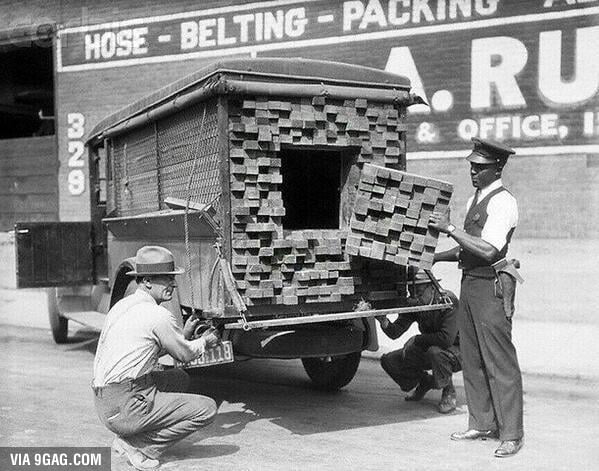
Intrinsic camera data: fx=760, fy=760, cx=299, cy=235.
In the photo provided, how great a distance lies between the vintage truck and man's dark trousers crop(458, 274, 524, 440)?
457 millimetres

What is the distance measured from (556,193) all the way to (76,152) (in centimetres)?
836

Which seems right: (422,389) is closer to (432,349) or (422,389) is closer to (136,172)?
(432,349)

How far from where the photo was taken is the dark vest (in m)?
5.26

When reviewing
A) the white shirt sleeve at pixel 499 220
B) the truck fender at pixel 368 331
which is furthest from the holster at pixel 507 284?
the truck fender at pixel 368 331

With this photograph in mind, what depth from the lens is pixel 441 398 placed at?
640 centimetres

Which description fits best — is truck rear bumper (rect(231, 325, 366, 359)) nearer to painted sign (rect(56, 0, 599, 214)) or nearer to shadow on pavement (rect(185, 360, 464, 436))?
shadow on pavement (rect(185, 360, 464, 436))

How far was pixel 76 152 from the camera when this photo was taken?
13.8 m

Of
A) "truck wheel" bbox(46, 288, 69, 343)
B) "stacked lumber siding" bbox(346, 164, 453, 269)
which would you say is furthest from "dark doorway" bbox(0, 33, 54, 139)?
"stacked lumber siding" bbox(346, 164, 453, 269)

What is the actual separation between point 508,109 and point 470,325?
585 centimetres

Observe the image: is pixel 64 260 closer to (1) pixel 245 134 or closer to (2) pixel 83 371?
(2) pixel 83 371

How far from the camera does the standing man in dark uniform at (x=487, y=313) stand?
5.17 meters

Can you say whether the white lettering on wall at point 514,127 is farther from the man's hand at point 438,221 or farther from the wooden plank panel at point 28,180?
the wooden plank panel at point 28,180

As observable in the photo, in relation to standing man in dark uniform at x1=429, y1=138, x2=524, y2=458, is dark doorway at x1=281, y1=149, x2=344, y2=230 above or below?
above

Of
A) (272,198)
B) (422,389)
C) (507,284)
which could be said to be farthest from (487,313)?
(272,198)
